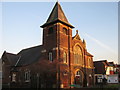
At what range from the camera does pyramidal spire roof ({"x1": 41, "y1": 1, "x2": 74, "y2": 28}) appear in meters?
37.9

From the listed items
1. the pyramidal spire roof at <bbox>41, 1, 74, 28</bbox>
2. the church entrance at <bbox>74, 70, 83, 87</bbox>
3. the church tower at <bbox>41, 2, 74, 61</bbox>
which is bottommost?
the church entrance at <bbox>74, 70, 83, 87</bbox>

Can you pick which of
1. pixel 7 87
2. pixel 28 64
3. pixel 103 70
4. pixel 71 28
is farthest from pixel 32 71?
pixel 103 70

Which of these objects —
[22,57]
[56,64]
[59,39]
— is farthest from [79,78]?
[22,57]

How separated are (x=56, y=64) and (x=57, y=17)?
35.1ft

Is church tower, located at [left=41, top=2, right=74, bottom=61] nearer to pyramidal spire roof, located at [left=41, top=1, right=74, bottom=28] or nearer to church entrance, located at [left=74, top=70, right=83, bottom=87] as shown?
pyramidal spire roof, located at [left=41, top=1, right=74, bottom=28]

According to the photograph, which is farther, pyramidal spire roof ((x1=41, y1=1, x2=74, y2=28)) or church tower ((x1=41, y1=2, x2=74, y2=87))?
pyramidal spire roof ((x1=41, y1=1, x2=74, y2=28))

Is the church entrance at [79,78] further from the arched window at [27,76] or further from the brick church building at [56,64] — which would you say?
the arched window at [27,76]

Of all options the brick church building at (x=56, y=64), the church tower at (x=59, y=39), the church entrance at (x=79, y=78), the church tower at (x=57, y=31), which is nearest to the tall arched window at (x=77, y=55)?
the brick church building at (x=56, y=64)

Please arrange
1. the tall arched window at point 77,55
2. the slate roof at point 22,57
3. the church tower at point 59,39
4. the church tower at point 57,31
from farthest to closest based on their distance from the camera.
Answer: the slate roof at point 22,57 < the tall arched window at point 77,55 < the church tower at point 57,31 < the church tower at point 59,39

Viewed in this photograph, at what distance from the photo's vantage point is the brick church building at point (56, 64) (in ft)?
→ 116

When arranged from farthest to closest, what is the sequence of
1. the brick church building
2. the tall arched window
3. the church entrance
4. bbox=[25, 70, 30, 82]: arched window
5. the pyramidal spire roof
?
1. bbox=[25, 70, 30, 82]: arched window
2. the tall arched window
3. the church entrance
4. the pyramidal spire roof
5. the brick church building

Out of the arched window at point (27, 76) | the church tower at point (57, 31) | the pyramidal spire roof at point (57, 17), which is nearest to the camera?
the church tower at point (57, 31)

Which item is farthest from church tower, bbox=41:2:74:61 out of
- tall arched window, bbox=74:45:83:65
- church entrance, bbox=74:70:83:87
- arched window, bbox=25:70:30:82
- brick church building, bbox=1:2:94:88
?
arched window, bbox=25:70:30:82

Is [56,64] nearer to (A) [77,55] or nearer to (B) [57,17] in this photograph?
(A) [77,55]
